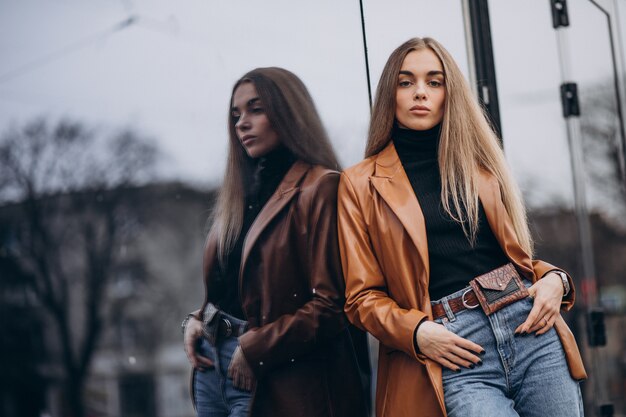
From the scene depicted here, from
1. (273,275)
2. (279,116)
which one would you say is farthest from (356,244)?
(279,116)

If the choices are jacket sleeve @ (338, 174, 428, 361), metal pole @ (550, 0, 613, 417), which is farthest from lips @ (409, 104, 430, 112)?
metal pole @ (550, 0, 613, 417)

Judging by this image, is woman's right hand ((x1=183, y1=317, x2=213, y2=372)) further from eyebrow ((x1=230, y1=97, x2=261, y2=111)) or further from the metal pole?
the metal pole

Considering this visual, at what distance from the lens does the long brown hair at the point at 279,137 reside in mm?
2537

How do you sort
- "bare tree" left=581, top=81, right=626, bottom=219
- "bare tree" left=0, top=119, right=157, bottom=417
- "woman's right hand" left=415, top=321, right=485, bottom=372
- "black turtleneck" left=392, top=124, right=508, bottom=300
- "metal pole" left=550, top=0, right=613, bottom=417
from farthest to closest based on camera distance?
"bare tree" left=581, top=81, right=626, bottom=219
"metal pole" left=550, top=0, right=613, bottom=417
"black turtleneck" left=392, top=124, right=508, bottom=300
"woman's right hand" left=415, top=321, right=485, bottom=372
"bare tree" left=0, top=119, right=157, bottom=417

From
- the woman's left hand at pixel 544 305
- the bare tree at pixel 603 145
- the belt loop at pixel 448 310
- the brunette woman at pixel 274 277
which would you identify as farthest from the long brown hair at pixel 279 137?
the bare tree at pixel 603 145

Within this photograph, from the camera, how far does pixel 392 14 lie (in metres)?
2.99

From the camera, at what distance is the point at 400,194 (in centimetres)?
249

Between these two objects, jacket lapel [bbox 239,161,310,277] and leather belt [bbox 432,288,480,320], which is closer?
leather belt [bbox 432,288,480,320]

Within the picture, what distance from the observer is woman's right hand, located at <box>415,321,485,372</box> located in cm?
232

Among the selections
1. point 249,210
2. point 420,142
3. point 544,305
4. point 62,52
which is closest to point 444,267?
point 544,305

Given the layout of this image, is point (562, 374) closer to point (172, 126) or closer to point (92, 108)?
point (172, 126)

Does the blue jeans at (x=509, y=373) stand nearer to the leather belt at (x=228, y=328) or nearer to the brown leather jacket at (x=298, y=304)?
the brown leather jacket at (x=298, y=304)

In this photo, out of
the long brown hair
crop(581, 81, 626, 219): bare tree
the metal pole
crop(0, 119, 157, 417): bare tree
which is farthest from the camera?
crop(581, 81, 626, 219): bare tree

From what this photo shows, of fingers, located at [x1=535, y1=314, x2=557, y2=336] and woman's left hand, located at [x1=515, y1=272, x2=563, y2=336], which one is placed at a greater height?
woman's left hand, located at [x1=515, y1=272, x2=563, y2=336]
